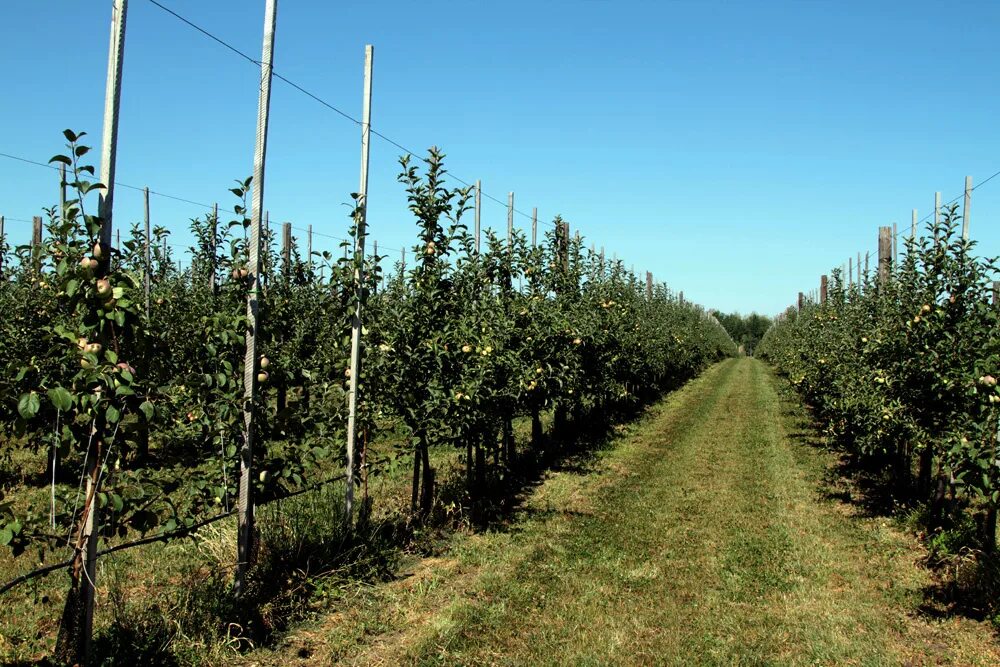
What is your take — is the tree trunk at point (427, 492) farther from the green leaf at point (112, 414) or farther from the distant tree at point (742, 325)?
the distant tree at point (742, 325)

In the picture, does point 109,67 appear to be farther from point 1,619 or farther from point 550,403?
point 550,403

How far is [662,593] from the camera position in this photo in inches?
226

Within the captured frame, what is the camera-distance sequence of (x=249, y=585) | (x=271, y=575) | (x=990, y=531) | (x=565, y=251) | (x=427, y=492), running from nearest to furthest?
1. (x=249, y=585)
2. (x=271, y=575)
3. (x=990, y=531)
4. (x=427, y=492)
5. (x=565, y=251)

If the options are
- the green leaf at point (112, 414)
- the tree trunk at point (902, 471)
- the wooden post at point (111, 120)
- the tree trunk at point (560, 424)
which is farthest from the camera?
the tree trunk at point (560, 424)

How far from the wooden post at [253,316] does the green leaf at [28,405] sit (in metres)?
1.63

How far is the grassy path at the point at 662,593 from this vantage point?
4.70 m

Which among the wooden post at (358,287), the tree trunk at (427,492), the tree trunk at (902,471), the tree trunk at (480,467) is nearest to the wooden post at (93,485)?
the wooden post at (358,287)

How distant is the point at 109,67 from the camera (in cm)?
359

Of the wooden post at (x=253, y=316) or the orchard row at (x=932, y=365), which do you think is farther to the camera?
the orchard row at (x=932, y=365)

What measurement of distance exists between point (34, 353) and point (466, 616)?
736cm

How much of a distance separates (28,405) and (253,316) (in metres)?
1.75

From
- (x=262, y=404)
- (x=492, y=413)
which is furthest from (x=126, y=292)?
(x=492, y=413)

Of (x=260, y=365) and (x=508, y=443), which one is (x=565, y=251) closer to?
(x=508, y=443)

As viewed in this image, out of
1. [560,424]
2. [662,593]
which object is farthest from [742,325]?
[662,593]
